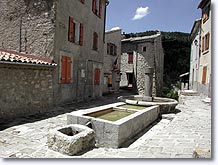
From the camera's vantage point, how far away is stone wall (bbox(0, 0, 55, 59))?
28.5 feet

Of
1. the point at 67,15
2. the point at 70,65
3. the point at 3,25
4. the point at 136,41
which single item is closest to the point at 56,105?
the point at 70,65

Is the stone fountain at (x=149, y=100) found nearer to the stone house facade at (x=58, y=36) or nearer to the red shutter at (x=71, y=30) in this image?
the stone house facade at (x=58, y=36)

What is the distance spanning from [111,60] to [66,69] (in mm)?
8534

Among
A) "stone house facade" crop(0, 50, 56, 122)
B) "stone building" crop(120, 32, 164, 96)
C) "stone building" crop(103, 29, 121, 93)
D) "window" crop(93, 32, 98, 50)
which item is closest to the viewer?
"stone house facade" crop(0, 50, 56, 122)

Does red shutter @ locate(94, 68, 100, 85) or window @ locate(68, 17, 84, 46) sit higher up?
window @ locate(68, 17, 84, 46)

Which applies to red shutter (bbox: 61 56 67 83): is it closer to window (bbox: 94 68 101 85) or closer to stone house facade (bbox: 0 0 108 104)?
stone house facade (bbox: 0 0 108 104)

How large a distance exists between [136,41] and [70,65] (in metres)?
11.8

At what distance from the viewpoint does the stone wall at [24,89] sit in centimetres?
611

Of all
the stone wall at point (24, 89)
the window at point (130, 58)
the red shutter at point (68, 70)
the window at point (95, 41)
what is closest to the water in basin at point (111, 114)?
the stone wall at point (24, 89)

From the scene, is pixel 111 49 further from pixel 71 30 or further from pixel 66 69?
pixel 66 69

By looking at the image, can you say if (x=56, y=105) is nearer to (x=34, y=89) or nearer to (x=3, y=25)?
(x=34, y=89)

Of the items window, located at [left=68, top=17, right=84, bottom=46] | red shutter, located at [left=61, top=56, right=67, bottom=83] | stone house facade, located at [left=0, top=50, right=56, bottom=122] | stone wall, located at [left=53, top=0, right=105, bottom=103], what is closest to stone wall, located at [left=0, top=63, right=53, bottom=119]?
stone house facade, located at [left=0, top=50, right=56, bottom=122]

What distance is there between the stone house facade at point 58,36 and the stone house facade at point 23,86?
669 millimetres

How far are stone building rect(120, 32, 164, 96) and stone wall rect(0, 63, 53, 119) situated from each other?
13142 mm
